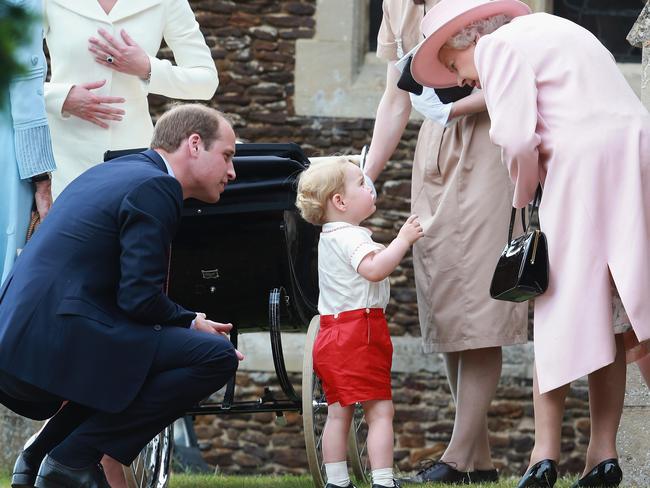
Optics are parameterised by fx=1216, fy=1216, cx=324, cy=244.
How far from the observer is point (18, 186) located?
443 centimetres

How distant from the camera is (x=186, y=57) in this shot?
505cm

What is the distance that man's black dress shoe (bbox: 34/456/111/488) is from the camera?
3541mm

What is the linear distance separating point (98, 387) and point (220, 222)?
3.32 ft

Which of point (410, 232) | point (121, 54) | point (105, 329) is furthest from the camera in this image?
point (121, 54)

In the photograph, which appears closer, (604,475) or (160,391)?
(160,391)

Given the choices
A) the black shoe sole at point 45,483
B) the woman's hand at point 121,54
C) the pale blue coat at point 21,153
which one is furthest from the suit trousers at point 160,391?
the woman's hand at point 121,54

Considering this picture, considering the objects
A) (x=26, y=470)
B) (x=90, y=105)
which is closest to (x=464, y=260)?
(x=90, y=105)

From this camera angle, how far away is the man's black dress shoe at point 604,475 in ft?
13.3

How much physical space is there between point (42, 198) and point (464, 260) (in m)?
1.64

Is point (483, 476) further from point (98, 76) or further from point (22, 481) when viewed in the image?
point (98, 76)

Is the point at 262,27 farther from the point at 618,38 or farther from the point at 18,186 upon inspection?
the point at 18,186

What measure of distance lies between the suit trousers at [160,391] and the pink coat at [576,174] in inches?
40.1

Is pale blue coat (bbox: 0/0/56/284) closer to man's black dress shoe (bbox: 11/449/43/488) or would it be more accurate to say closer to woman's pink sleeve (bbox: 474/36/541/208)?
man's black dress shoe (bbox: 11/449/43/488)

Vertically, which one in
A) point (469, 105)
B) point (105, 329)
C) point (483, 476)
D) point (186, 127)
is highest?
point (186, 127)
